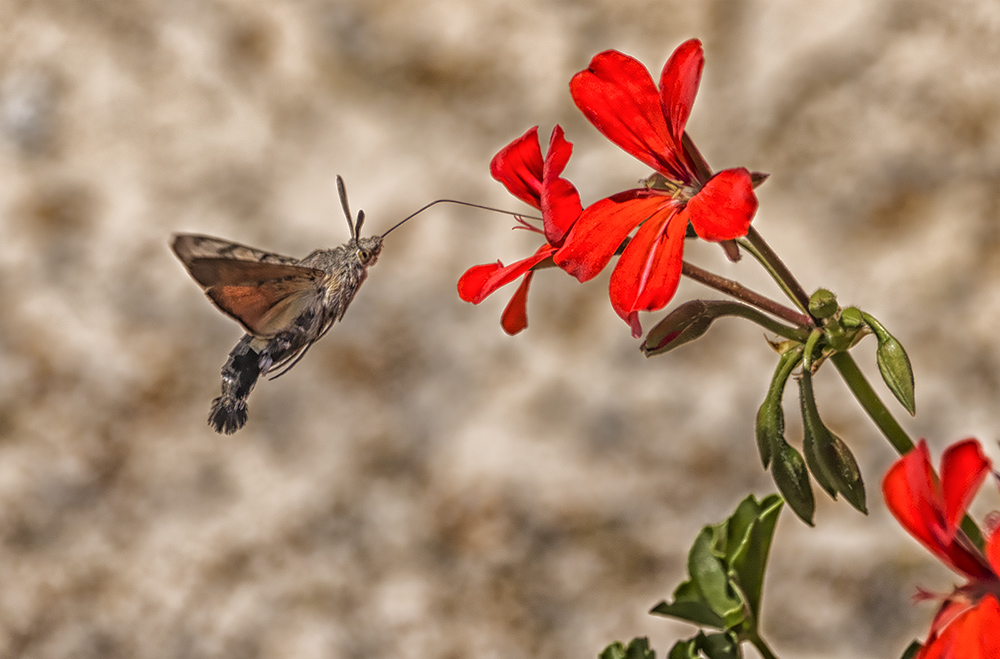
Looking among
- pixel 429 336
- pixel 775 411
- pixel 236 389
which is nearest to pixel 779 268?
pixel 775 411

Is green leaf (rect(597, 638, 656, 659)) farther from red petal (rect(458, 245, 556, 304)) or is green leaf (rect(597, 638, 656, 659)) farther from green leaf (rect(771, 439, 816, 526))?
red petal (rect(458, 245, 556, 304))

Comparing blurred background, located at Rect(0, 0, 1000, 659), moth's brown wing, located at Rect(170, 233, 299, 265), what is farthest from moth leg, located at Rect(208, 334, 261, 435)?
blurred background, located at Rect(0, 0, 1000, 659)

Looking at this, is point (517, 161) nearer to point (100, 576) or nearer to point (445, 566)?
Answer: point (445, 566)

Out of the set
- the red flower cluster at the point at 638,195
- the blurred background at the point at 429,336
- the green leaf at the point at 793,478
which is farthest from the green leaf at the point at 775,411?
the blurred background at the point at 429,336

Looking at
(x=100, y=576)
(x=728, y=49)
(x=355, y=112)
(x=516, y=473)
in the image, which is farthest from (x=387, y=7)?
(x=100, y=576)

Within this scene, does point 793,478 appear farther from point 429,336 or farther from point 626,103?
point 429,336

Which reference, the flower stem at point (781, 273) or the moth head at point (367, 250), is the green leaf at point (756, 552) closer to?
the flower stem at point (781, 273)
